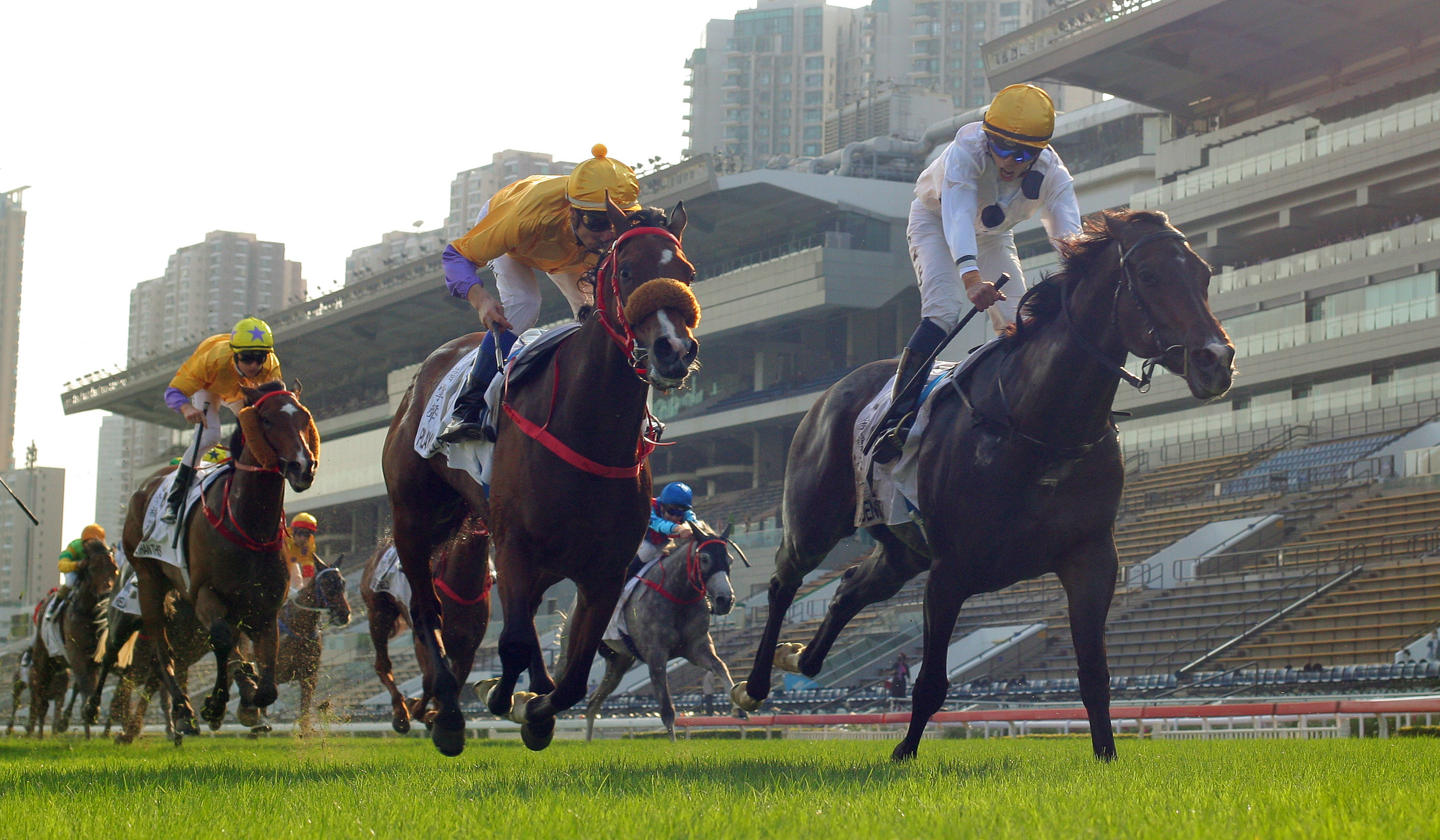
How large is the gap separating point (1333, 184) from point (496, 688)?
3145 centimetres

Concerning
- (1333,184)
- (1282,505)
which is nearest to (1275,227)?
(1333,184)

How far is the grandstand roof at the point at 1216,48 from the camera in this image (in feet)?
112

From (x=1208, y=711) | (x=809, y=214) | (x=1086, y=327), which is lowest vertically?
(x=1208, y=711)

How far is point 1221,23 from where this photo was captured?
35.4 m

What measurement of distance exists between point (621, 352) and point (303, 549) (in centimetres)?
1055

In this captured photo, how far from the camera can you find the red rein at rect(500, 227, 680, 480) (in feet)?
19.9

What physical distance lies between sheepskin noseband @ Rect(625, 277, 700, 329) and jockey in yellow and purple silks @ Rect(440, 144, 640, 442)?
1.05 metres

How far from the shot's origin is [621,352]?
6246mm

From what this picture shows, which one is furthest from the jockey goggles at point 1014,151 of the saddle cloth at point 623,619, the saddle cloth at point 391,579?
the saddle cloth at point 623,619

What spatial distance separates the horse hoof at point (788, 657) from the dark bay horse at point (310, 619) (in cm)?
612

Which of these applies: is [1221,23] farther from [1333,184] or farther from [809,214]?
[809,214]

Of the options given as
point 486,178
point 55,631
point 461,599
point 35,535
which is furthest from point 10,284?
point 461,599

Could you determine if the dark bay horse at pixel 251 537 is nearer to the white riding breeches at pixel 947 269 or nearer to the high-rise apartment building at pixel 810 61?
the white riding breeches at pixel 947 269

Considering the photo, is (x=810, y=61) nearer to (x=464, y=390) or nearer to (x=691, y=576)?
(x=691, y=576)
